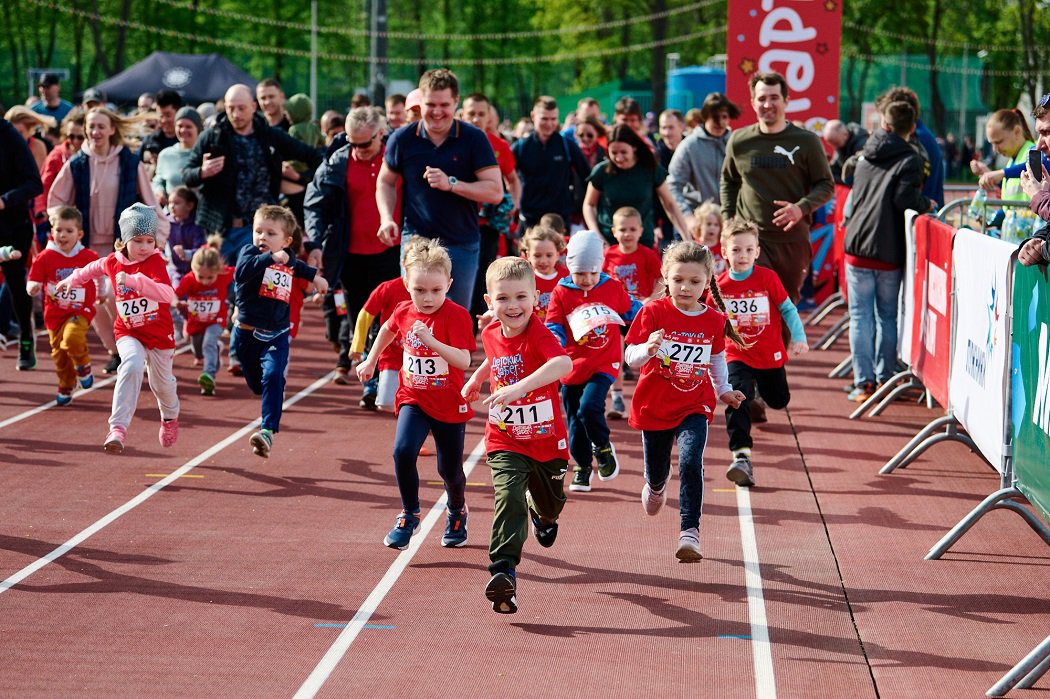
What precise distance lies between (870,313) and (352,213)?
427 centimetres

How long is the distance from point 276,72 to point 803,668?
62.2 meters

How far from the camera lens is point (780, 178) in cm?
1116

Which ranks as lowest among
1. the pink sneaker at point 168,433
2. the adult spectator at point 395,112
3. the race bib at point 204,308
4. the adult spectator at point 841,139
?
the pink sneaker at point 168,433

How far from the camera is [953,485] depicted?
926cm

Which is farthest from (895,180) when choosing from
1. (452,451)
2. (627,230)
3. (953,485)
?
(452,451)

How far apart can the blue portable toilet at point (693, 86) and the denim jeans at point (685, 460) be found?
38.1 meters

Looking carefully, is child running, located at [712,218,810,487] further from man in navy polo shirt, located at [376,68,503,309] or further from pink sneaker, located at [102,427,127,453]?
pink sneaker, located at [102,427,127,453]

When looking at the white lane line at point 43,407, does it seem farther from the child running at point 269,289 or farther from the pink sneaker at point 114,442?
the child running at point 269,289

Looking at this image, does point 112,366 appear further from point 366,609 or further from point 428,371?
point 366,609

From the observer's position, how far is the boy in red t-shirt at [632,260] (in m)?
10.7

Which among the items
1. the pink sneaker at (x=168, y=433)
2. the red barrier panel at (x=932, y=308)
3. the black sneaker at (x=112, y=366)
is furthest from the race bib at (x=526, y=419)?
the black sneaker at (x=112, y=366)

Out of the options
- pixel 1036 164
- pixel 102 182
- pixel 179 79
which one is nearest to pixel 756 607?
pixel 1036 164

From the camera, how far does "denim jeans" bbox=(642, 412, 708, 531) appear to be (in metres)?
7.28

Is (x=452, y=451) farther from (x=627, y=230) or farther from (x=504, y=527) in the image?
(x=627, y=230)
